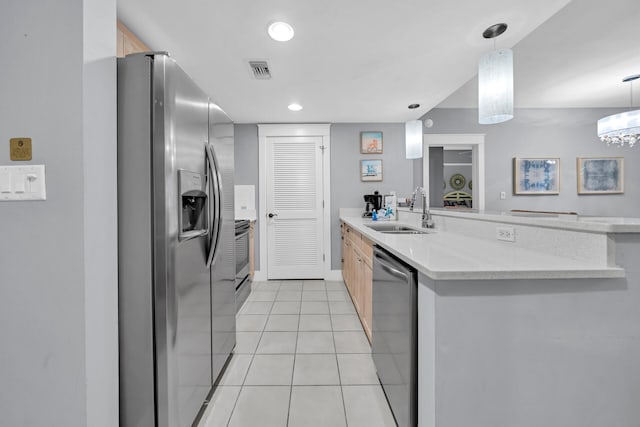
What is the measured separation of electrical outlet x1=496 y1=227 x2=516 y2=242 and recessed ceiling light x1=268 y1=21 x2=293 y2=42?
75.0 inches

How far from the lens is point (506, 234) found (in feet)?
5.07

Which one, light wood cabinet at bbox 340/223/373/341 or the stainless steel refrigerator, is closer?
the stainless steel refrigerator

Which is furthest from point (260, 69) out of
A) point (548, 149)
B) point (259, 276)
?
point (548, 149)

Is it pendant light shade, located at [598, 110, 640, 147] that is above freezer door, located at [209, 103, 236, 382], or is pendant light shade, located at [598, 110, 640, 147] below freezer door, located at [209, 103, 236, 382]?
above

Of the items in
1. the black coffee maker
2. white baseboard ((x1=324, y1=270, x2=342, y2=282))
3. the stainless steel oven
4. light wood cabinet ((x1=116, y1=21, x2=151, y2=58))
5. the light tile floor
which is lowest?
the light tile floor

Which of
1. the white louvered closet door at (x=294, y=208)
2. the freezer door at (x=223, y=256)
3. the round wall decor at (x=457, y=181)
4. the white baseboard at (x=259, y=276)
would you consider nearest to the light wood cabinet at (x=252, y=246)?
the white baseboard at (x=259, y=276)

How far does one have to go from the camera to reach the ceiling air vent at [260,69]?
249 cm

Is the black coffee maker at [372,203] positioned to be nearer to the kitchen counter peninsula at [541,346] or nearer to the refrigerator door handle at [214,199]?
the refrigerator door handle at [214,199]

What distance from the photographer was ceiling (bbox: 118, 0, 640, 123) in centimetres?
181

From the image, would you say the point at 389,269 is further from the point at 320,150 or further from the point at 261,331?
Result: the point at 320,150

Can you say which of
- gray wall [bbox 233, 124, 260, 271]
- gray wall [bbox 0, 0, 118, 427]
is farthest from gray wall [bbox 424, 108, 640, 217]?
gray wall [bbox 0, 0, 118, 427]

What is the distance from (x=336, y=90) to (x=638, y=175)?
5295 mm

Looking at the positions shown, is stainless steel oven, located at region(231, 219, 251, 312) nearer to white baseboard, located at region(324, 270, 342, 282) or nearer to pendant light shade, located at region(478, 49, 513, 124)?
white baseboard, located at region(324, 270, 342, 282)

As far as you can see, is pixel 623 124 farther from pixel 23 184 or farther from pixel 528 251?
pixel 23 184
